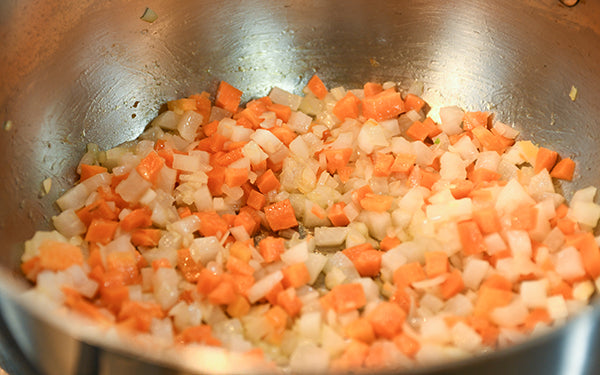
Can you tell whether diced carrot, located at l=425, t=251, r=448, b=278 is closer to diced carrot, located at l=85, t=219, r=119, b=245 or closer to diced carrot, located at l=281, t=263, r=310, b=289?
diced carrot, located at l=281, t=263, r=310, b=289

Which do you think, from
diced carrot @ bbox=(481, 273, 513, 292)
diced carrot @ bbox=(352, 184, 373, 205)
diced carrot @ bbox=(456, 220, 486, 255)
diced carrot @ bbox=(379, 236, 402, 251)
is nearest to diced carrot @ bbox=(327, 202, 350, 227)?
diced carrot @ bbox=(352, 184, 373, 205)

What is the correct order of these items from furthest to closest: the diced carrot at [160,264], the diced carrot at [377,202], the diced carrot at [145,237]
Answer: the diced carrot at [377,202] < the diced carrot at [145,237] < the diced carrot at [160,264]

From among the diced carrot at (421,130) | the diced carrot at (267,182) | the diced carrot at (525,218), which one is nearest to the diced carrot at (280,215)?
the diced carrot at (267,182)

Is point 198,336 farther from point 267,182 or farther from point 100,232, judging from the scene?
point 267,182

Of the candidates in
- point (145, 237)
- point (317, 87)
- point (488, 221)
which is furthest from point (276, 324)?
point (317, 87)

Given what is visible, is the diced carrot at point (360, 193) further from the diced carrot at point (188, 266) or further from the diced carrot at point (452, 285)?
the diced carrot at point (188, 266)

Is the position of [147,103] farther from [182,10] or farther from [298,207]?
[298,207]
